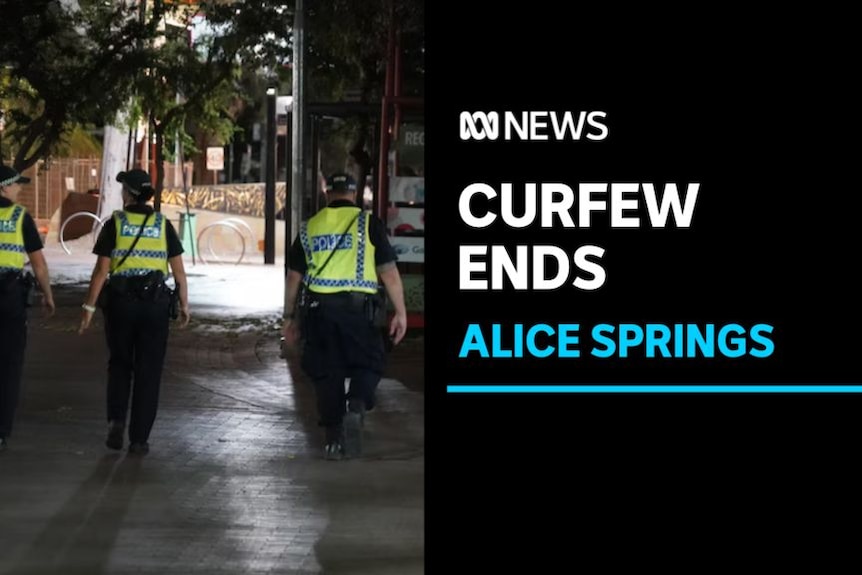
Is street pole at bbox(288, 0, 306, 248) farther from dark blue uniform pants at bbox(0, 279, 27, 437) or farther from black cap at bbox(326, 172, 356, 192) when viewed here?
dark blue uniform pants at bbox(0, 279, 27, 437)

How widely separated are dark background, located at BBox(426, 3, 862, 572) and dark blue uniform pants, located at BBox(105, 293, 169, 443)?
156 inches

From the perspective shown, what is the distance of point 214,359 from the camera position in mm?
15109

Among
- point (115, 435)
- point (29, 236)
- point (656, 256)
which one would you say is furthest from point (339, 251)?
point (656, 256)

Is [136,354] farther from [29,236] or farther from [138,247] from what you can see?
[29,236]

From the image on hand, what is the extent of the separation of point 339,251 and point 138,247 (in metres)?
1.17

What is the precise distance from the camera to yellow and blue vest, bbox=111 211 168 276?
397 inches

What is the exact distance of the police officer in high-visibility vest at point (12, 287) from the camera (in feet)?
32.8

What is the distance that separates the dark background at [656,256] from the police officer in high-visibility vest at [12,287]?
4.29 metres

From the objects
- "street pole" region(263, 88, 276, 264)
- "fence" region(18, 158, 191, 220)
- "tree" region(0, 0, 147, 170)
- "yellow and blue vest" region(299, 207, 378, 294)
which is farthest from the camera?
"fence" region(18, 158, 191, 220)

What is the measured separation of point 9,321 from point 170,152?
1688 centimetres

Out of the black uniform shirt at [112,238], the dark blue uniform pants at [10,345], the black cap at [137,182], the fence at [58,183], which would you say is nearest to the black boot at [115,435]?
the dark blue uniform pants at [10,345]

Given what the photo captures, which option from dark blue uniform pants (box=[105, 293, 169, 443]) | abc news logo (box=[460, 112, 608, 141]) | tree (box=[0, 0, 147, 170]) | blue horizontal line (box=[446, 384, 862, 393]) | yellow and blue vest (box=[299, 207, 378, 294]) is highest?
tree (box=[0, 0, 147, 170])

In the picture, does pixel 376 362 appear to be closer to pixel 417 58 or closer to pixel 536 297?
pixel 536 297

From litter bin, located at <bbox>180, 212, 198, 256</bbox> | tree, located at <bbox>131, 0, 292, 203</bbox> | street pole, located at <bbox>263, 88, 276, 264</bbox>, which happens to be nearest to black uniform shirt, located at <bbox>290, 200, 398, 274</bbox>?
tree, located at <bbox>131, 0, 292, 203</bbox>
